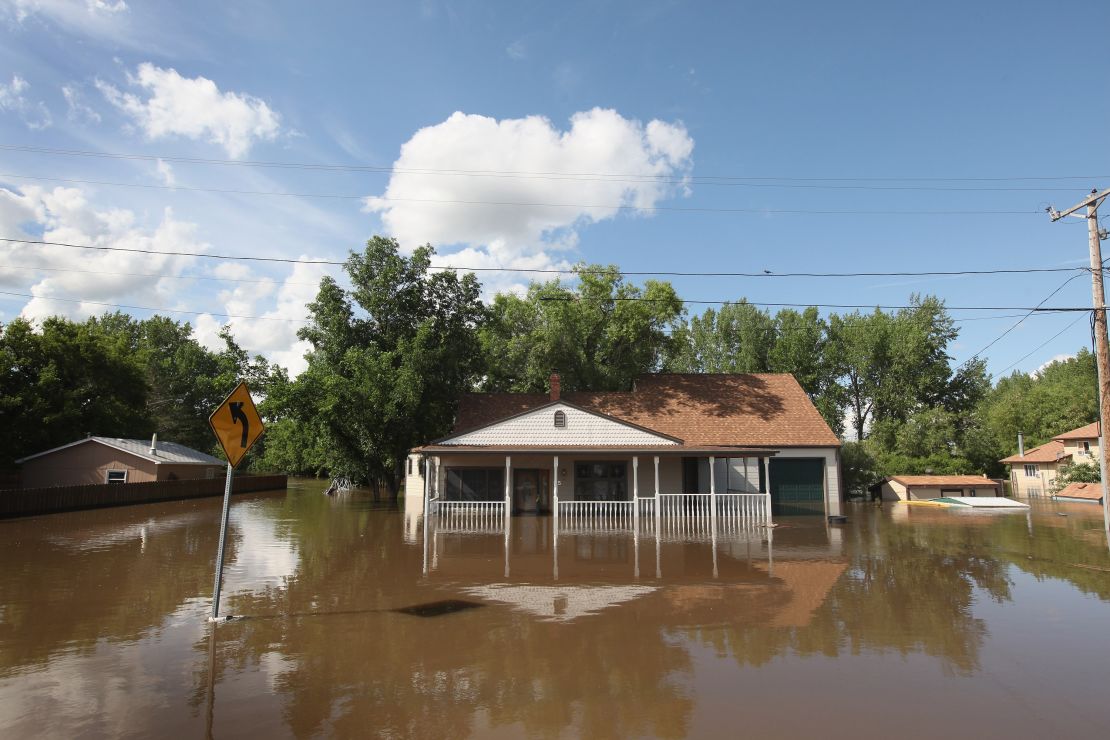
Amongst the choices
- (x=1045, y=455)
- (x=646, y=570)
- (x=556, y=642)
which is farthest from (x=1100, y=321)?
(x=1045, y=455)

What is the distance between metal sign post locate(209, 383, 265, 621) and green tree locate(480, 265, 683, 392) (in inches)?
942

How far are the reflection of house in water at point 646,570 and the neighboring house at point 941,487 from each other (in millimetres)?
15515

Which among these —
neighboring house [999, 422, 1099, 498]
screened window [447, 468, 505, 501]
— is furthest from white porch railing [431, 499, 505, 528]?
neighboring house [999, 422, 1099, 498]

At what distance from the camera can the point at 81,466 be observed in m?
32.8

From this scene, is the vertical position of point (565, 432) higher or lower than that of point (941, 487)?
higher

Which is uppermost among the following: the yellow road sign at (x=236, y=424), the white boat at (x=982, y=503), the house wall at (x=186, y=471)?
the yellow road sign at (x=236, y=424)

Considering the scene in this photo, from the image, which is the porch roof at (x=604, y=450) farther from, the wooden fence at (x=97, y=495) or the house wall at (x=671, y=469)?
the wooden fence at (x=97, y=495)

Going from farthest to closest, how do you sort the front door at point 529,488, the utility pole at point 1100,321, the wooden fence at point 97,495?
the front door at point 529,488 → the wooden fence at point 97,495 → the utility pole at point 1100,321

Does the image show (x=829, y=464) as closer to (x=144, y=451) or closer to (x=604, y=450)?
(x=604, y=450)

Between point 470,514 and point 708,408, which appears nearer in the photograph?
point 470,514

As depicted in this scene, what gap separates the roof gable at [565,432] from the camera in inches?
883

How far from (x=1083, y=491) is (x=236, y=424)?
40.6 meters

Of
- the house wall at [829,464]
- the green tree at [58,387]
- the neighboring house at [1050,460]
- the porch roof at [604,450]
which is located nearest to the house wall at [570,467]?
the porch roof at [604,450]

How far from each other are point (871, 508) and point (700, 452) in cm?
1389
